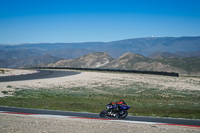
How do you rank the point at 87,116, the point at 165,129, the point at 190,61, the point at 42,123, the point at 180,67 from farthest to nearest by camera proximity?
the point at 190,61, the point at 180,67, the point at 87,116, the point at 42,123, the point at 165,129

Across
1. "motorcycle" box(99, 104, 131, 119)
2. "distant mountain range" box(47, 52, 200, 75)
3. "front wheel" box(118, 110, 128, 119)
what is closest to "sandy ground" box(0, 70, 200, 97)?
"motorcycle" box(99, 104, 131, 119)

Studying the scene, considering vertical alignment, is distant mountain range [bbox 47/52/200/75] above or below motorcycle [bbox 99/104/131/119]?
above

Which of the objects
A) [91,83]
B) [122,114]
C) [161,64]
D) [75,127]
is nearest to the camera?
[75,127]

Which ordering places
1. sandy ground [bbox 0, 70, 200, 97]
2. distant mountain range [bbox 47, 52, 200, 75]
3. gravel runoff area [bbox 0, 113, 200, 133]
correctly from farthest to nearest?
distant mountain range [bbox 47, 52, 200, 75]
sandy ground [bbox 0, 70, 200, 97]
gravel runoff area [bbox 0, 113, 200, 133]

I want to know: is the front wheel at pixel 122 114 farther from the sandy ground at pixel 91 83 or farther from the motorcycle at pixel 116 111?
the sandy ground at pixel 91 83

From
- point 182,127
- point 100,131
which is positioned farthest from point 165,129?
point 100,131

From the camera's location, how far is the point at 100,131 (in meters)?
12.1

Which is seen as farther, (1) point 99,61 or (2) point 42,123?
(1) point 99,61

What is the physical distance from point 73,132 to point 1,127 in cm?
317

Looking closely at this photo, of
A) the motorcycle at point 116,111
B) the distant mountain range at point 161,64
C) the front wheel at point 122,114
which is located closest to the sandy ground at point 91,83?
the motorcycle at point 116,111

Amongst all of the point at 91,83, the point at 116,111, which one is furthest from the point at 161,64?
the point at 116,111

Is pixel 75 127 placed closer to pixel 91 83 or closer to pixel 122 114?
pixel 122 114

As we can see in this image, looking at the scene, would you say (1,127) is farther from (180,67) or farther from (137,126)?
(180,67)

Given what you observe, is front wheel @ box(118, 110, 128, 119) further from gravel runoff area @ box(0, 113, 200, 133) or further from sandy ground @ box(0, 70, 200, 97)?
sandy ground @ box(0, 70, 200, 97)
